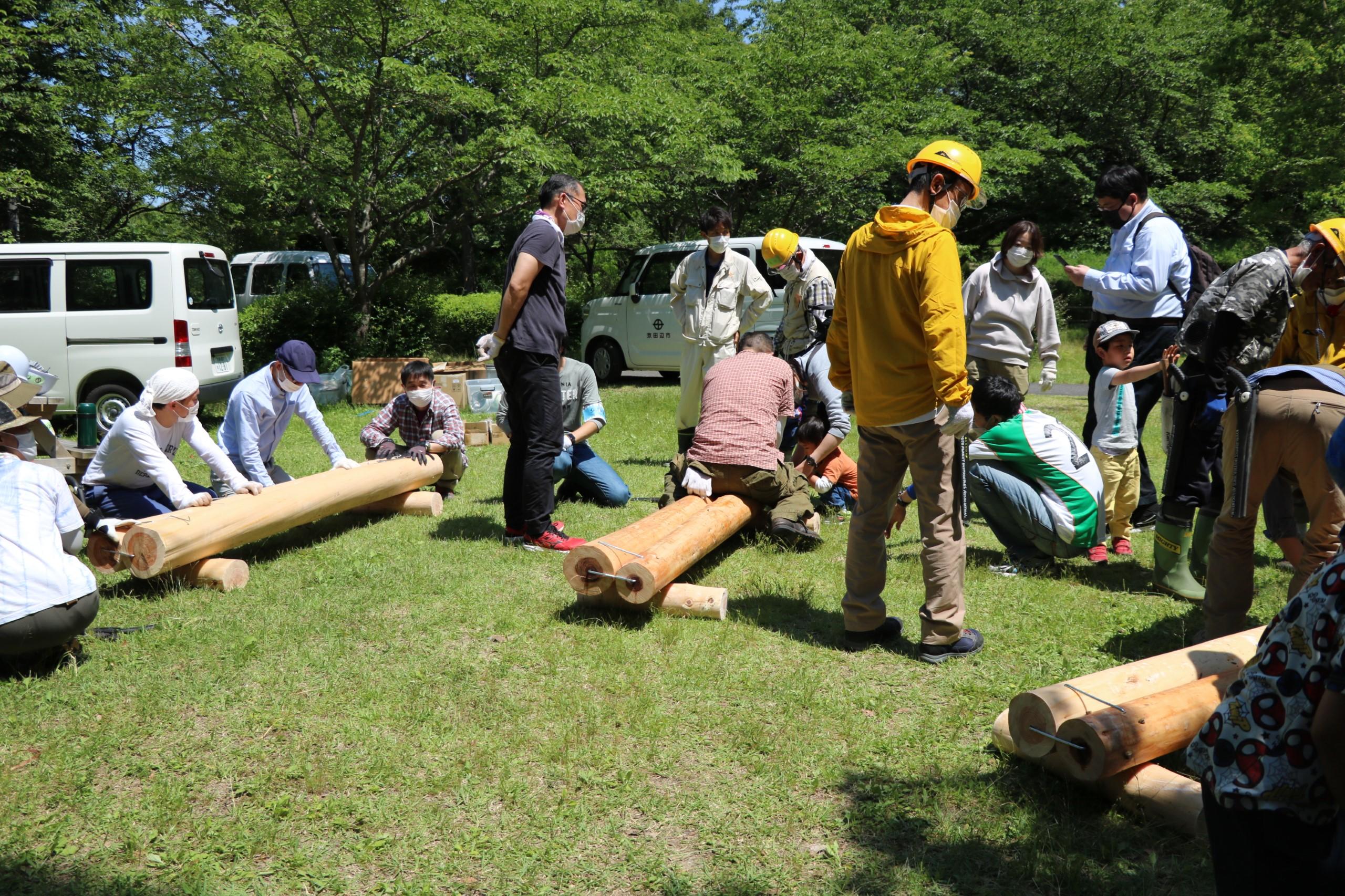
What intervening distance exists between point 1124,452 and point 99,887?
5.23 meters

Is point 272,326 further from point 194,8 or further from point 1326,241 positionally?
point 1326,241

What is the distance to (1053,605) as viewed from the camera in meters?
4.77

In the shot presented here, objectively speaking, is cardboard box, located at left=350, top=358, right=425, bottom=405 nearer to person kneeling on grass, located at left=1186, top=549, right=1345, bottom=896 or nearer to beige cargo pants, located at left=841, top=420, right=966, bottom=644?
beige cargo pants, located at left=841, top=420, right=966, bottom=644

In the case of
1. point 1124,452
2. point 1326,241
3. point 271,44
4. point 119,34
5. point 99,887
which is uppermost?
point 119,34

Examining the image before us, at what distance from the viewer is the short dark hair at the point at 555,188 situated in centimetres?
546

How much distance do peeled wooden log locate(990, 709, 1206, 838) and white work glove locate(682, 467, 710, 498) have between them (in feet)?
9.29

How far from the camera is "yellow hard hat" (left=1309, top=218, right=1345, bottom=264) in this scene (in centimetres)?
372

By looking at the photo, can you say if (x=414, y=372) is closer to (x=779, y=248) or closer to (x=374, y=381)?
(x=779, y=248)

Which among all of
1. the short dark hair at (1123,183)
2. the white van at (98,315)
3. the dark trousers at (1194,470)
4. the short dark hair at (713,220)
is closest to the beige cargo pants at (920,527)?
the dark trousers at (1194,470)

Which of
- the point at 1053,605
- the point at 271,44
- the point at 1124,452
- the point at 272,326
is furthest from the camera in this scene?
the point at 272,326

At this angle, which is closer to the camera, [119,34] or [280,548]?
[280,548]

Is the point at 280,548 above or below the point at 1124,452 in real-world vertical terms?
below

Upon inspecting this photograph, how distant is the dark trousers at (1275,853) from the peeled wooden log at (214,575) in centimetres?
460

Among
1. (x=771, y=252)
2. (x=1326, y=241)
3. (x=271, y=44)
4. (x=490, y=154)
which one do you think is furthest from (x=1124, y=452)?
(x=271, y=44)
